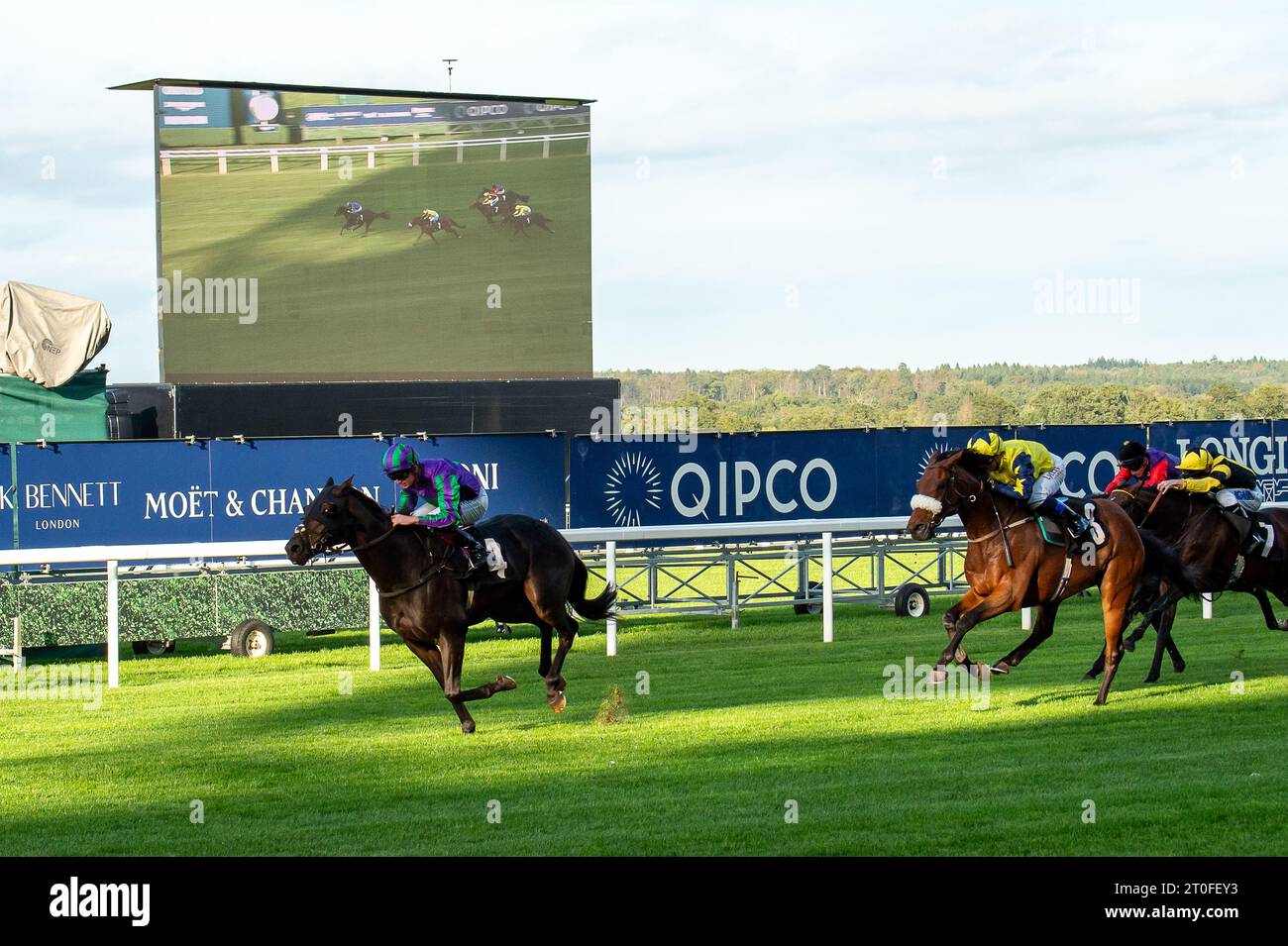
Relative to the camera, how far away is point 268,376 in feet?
84.3

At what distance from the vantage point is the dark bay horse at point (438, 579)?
980 centimetres

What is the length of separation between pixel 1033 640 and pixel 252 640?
24.0 ft

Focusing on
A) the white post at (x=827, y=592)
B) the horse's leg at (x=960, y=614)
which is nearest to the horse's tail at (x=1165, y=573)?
the horse's leg at (x=960, y=614)

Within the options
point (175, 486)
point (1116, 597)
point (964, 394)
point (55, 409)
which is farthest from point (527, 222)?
point (964, 394)

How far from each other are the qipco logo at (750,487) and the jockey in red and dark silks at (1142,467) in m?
5.98

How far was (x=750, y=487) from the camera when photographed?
60.4 feet

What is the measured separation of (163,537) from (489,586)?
678cm

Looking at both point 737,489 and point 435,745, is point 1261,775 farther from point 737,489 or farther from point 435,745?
point 737,489

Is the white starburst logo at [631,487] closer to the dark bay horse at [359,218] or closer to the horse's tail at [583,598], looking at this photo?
the horse's tail at [583,598]

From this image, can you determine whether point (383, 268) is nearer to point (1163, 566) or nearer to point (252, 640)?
point (252, 640)

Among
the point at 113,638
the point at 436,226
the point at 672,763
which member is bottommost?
the point at 672,763

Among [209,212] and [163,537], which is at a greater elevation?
[209,212]

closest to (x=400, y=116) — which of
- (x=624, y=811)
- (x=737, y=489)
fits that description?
(x=737, y=489)
